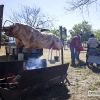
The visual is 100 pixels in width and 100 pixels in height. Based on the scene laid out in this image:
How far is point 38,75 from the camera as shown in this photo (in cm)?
449

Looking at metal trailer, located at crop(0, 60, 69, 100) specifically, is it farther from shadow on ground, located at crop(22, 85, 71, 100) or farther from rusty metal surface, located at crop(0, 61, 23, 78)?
shadow on ground, located at crop(22, 85, 71, 100)

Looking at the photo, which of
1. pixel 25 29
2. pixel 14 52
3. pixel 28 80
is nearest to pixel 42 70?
pixel 28 80

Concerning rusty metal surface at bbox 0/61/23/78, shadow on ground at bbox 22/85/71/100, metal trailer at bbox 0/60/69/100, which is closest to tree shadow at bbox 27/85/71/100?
shadow on ground at bbox 22/85/71/100

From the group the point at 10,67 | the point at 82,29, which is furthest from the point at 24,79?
the point at 82,29

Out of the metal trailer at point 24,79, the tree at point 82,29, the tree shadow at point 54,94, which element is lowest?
the tree shadow at point 54,94

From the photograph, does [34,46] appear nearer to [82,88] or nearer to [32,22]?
[82,88]

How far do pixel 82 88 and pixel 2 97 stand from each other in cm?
302

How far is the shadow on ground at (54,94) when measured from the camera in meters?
4.85

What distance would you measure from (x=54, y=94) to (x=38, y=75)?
1097 mm

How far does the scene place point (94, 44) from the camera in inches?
402

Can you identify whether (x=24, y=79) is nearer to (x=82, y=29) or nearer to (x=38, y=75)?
(x=38, y=75)

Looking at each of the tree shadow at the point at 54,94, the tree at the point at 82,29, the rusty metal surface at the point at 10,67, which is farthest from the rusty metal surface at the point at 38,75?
the tree at the point at 82,29

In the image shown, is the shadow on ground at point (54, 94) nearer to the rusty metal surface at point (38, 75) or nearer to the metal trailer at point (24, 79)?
the metal trailer at point (24, 79)

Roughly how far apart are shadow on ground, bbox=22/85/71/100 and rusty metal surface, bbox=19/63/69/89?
494 mm
